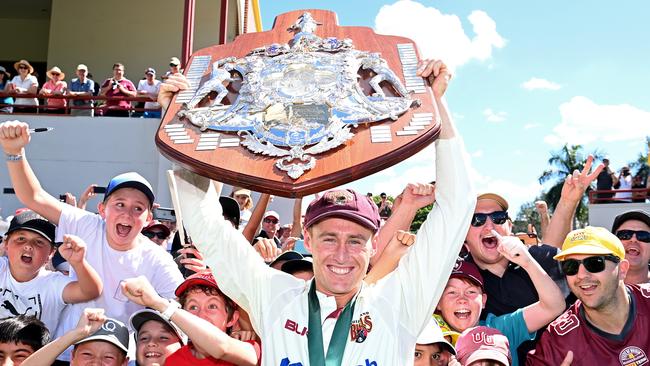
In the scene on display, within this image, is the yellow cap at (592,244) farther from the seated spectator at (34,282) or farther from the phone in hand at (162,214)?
the phone in hand at (162,214)

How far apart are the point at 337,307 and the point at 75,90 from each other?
11207 mm

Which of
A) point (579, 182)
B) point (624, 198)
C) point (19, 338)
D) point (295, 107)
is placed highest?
point (624, 198)

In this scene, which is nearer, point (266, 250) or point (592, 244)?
point (592, 244)

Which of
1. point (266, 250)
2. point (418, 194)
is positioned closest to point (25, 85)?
point (266, 250)

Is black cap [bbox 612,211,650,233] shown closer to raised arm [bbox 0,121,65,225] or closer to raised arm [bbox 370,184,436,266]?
raised arm [bbox 370,184,436,266]

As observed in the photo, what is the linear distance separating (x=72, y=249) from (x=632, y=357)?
282cm

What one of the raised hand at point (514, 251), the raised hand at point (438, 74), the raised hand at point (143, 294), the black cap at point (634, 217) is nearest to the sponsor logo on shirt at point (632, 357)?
the raised hand at point (514, 251)

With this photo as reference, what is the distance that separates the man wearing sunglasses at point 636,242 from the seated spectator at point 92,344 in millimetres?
3201

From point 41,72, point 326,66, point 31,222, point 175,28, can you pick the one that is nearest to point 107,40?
point 175,28

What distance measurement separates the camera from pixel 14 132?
3057mm

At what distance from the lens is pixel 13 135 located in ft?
10.0

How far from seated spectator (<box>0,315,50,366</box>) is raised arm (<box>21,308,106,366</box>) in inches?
10.1

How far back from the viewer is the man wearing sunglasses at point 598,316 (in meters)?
2.88

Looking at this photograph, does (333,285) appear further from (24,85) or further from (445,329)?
(24,85)
